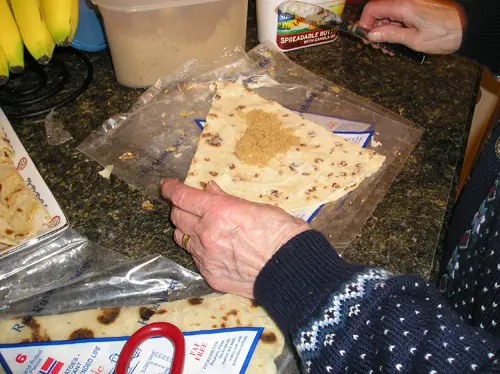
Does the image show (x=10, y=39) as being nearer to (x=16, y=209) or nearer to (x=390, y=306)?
(x=16, y=209)

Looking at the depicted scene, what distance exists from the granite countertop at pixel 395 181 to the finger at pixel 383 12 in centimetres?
17

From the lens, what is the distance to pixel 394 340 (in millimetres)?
560

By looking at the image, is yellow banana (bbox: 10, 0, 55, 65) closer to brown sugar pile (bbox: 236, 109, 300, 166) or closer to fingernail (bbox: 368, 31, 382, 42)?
brown sugar pile (bbox: 236, 109, 300, 166)

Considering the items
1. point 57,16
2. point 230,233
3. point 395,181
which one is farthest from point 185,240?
point 57,16

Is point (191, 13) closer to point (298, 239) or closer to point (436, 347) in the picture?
point (298, 239)

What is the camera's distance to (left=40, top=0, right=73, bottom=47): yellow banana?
3.40ft

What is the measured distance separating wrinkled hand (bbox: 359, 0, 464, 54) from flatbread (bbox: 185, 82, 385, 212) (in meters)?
0.27

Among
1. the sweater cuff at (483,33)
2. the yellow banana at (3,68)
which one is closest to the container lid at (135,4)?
the yellow banana at (3,68)

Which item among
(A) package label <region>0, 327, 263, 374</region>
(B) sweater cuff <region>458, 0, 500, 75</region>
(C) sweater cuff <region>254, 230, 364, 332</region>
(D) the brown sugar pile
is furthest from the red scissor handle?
(B) sweater cuff <region>458, 0, 500, 75</region>

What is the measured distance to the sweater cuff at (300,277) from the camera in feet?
2.11

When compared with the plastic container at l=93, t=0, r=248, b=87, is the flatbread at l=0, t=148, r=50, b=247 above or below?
below

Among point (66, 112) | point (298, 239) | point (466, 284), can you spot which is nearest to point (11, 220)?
point (66, 112)

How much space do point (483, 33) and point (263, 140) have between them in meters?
0.51

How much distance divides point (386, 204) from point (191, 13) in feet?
2.08
